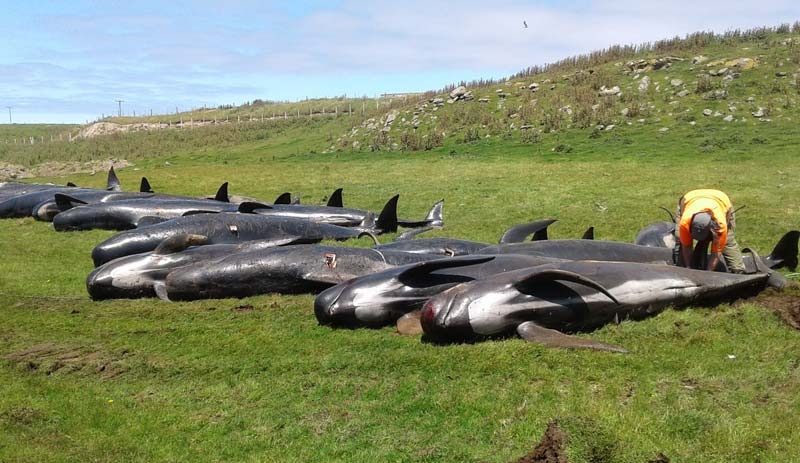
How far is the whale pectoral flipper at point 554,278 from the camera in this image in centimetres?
822

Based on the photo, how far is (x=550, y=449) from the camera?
5.46m

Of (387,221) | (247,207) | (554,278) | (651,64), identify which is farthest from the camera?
(651,64)

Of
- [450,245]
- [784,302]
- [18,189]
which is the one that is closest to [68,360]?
[450,245]

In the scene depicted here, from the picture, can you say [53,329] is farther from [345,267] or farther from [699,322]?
[699,322]

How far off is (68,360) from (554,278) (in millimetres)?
5826

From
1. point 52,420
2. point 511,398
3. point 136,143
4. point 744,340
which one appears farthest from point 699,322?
point 136,143

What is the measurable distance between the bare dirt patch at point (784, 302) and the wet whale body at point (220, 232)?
7.59m

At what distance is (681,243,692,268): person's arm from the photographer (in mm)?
9688

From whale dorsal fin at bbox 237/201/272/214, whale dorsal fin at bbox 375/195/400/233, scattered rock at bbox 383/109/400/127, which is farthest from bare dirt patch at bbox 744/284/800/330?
scattered rock at bbox 383/109/400/127

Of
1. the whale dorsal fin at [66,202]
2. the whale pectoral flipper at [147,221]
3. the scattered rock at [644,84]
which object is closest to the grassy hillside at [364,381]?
the whale pectoral flipper at [147,221]

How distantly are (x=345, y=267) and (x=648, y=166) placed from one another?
15128 mm

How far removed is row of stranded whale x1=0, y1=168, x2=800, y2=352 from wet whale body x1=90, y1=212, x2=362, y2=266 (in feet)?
0.08

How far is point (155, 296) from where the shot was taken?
11633 millimetres

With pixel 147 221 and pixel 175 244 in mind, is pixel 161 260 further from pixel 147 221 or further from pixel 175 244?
pixel 147 221
